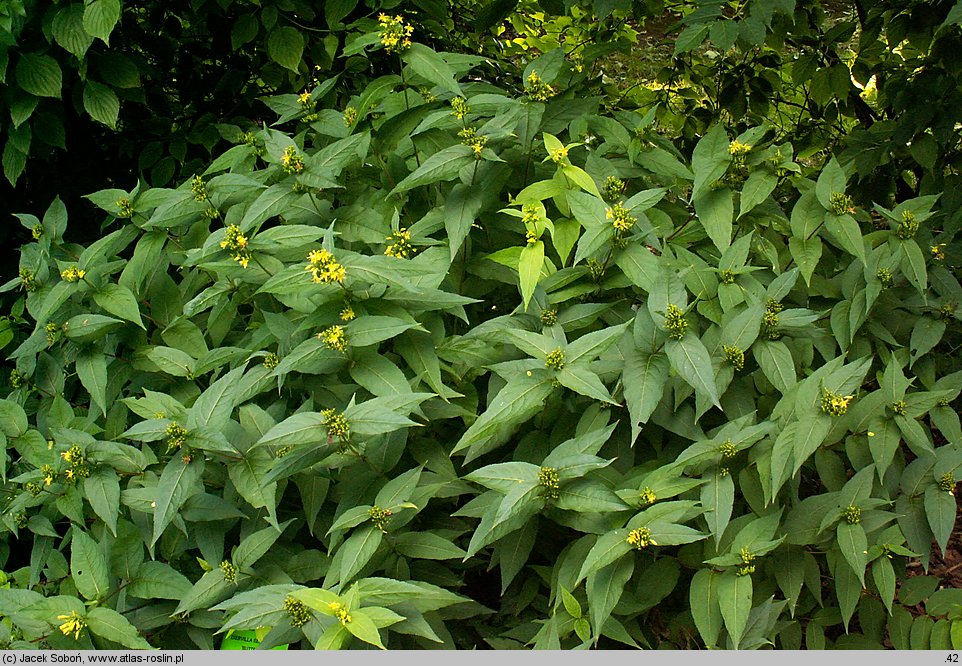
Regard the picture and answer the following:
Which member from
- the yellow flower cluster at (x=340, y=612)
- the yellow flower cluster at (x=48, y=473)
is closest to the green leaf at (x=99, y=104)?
the yellow flower cluster at (x=48, y=473)

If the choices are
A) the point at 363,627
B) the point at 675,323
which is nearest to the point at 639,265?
the point at 675,323

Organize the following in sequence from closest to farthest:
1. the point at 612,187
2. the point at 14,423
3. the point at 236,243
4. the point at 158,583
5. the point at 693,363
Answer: the point at 693,363 → the point at 158,583 → the point at 236,243 → the point at 612,187 → the point at 14,423

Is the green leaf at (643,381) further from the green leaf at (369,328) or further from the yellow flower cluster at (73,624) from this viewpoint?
the yellow flower cluster at (73,624)

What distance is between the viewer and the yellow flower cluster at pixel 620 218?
2.33 meters

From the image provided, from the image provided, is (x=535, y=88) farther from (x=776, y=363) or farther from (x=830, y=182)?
(x=776, y=363)

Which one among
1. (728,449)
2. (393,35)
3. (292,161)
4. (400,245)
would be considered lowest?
(728,449)

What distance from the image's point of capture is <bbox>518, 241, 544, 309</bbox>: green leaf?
2.18 m

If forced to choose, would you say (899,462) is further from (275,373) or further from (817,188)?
(275,373)

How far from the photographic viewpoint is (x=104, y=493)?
2307mm

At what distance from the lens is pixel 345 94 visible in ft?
12.4

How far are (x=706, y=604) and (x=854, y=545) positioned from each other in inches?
14.6

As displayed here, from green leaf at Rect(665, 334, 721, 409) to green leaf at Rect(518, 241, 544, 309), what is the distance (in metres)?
0.37

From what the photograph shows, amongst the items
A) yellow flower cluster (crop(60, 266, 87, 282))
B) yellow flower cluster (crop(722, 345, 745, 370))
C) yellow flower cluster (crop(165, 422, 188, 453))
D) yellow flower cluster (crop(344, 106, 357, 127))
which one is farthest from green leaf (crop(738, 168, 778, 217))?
yellow flower cluster (crop(60, 266, 87, 282))

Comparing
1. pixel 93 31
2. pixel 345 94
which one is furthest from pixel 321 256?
pixel 345 94
